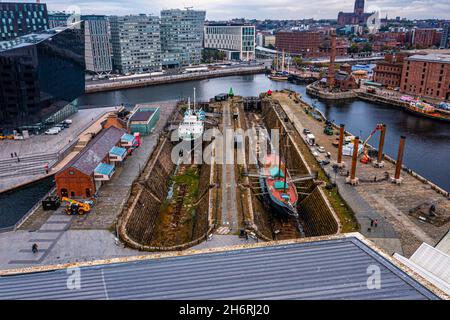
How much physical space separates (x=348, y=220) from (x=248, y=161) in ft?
44.1

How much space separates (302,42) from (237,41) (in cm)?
2155

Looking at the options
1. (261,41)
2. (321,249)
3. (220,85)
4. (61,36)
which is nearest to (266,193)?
(321,249)

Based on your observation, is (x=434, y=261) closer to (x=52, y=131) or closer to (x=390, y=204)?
(x=390, y=204)

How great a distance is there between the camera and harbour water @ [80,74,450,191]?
34281mm

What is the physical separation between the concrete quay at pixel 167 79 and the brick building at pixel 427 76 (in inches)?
1733

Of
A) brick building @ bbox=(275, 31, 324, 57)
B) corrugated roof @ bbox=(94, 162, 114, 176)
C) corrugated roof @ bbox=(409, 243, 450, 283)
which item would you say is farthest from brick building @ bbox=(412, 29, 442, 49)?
corrugated roof @ bbox=(409, 243, 450, 283)

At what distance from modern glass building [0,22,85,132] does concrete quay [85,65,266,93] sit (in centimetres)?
3456

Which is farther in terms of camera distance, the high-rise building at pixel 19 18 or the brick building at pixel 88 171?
the high-rise building at pixel 19 18

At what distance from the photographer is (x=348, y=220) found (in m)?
19.9

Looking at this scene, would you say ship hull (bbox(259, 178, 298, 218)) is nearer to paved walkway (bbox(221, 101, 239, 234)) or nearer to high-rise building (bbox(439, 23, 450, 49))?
paved walkway (bbox(221, 101, 239, 234))

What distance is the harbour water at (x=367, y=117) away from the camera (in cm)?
3428

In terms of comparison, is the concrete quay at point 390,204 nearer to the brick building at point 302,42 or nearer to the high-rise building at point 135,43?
the high-rise building at point 135,43

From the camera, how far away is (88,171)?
2219cm

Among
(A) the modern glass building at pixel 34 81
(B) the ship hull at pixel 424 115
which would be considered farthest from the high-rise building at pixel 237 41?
(A) the modern glass building at pixel 34 81
